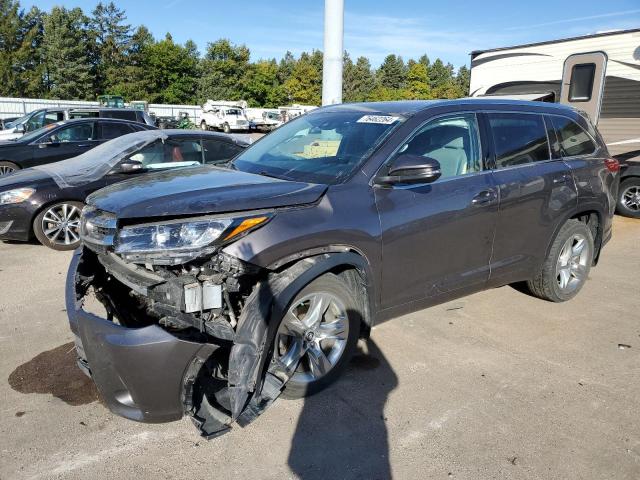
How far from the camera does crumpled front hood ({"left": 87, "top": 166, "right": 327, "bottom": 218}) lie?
108 inches

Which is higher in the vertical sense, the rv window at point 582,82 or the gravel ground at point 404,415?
the rv window at point 582,82

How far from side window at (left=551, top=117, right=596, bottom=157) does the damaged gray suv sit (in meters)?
0.03

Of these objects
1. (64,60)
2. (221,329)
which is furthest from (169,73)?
(221,329)

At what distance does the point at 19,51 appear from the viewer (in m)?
60.1

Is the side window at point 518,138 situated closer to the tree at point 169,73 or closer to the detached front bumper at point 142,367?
the detached front bumper at point 142,367

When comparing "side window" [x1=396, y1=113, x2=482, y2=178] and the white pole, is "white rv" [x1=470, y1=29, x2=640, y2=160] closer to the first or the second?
the white pole

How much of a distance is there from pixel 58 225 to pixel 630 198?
9561mm

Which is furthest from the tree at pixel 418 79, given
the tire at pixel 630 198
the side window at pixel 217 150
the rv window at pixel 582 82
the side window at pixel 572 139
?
the side window at pixel 572 139

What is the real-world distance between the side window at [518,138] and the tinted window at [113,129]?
8391 millimetres

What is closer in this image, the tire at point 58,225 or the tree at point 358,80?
the tire at point 58,225

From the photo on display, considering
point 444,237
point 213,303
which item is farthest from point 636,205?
point 213,303

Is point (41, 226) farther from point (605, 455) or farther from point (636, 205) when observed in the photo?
point (636, 205)

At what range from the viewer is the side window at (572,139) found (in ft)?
15.0

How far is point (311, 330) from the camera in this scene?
3074 mm
